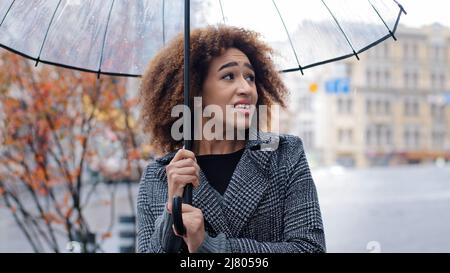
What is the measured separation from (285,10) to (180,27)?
1.51 feet

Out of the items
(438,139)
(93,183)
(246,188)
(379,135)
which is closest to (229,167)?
(246,188)

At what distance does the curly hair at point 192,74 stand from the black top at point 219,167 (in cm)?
20

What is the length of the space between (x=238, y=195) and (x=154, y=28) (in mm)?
913

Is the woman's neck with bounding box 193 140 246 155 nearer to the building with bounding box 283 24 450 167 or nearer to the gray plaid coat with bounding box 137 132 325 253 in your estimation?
the gray plaid coat with bounding box 137 132 325 253

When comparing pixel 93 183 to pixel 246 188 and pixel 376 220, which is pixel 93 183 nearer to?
pixel 376 220

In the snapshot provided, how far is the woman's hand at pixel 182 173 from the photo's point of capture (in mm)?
1894

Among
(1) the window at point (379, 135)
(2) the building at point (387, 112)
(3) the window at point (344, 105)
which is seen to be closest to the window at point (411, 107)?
(2) the building at point (387, 112)

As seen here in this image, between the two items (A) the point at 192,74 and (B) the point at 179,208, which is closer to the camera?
(B) the point at 179,208

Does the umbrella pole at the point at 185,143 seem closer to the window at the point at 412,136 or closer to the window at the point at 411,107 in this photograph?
the window at the point at 411,107

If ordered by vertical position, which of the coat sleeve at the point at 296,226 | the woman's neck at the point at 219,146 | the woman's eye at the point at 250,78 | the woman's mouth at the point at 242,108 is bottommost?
the coat sleeve at the point at 296,226

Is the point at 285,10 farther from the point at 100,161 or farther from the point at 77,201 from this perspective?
the point at 100,161

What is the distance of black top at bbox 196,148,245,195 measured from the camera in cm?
229

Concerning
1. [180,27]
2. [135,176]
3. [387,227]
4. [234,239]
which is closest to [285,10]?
[180,27]

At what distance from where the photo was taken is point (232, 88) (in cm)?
227
